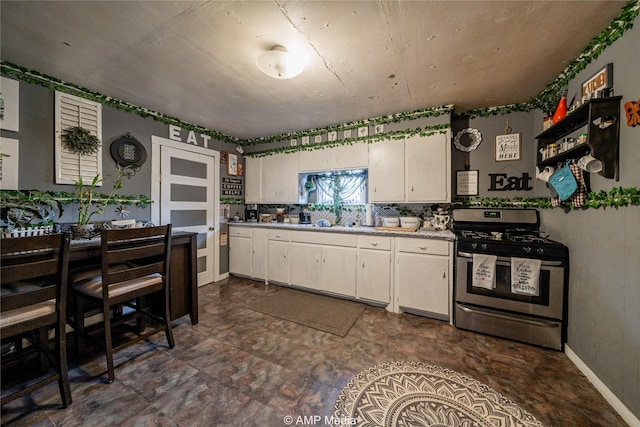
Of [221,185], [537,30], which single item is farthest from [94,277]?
[537,30]

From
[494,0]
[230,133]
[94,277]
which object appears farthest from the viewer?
[230,133]

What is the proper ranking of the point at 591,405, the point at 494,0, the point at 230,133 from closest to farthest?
1. the point at 494,0
2. the point at 591,405
3. the point at 230,133

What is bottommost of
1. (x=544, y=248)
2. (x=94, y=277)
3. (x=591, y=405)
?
(x=591, y=405)

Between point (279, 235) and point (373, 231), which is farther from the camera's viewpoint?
point (279, 235)

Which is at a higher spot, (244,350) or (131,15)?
(131,15)

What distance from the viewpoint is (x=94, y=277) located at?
70.0 inches

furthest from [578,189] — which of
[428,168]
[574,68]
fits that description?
[428,168]

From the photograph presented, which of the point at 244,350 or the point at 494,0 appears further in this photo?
the point at 244,350

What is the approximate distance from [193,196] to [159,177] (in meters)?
0.51

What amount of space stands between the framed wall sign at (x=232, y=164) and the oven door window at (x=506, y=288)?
362 cm

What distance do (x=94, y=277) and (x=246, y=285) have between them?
1933 mm

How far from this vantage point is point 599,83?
5.38ft

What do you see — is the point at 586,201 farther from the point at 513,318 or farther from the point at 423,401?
the point at 423,401

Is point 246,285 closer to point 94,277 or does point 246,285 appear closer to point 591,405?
point 94,277
